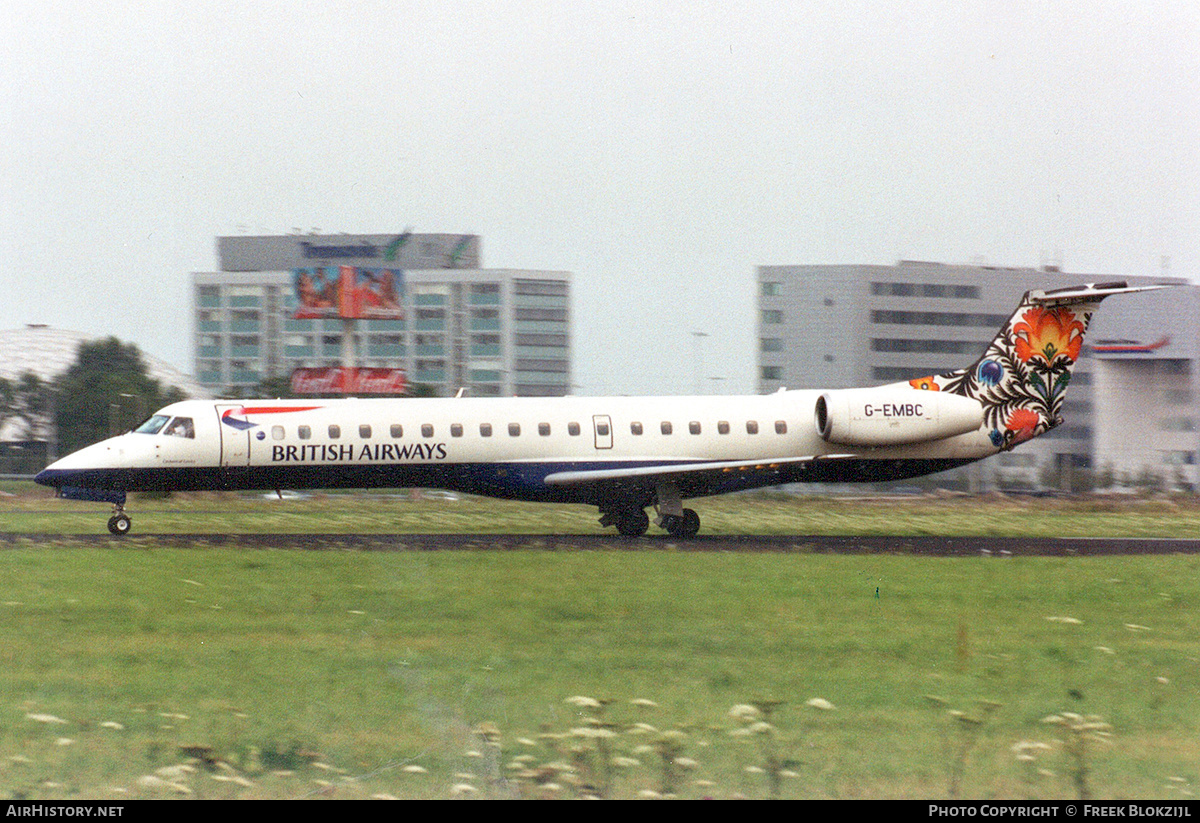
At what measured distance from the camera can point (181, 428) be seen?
23875 millimetres

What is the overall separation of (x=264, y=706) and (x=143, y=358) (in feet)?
265

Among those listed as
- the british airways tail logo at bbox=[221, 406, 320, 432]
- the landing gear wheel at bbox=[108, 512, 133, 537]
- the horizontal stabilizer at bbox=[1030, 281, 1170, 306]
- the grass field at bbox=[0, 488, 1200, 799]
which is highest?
the horizontal stabilizer at bbox=[1030, 281, 1170, 306]

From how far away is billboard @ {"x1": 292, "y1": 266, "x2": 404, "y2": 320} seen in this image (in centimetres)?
5209

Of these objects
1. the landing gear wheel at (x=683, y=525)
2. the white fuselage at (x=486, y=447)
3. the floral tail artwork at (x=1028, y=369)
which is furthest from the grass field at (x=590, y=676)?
the floral tail artwork at (x=1028, y=369)

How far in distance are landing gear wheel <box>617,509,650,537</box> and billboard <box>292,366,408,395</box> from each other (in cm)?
2367

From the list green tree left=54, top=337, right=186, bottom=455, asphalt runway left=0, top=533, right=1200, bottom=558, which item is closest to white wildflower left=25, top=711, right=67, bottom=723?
asphalt runway left=0, top=533, right=1200, bottom=558

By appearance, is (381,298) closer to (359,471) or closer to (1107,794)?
(359,471)

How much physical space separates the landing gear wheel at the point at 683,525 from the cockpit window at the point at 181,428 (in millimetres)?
8437

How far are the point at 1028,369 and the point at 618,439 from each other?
26.4 feet

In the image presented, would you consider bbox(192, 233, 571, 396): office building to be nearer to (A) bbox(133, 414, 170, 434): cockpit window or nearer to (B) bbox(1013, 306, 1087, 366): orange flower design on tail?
(B) bbox(1013, 306, 1087, 366): orange flower design on tail

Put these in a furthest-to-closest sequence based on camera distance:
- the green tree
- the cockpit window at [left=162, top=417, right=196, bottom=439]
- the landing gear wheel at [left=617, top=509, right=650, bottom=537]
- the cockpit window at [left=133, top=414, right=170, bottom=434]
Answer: the green tree → the landing gear wheel at [left=617, top=509, right=650, bottom=537] → the cockpit window at [left=133, top=414, right=170, bottom=434] → the cockpit window at [left=162, top=417, right=196, bottom=439]

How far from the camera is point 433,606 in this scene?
13.9 metres

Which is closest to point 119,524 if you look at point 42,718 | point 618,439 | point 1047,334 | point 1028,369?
point 618,439

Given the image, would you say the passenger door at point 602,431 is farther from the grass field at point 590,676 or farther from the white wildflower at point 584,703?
the white wildflower at point 584,703
